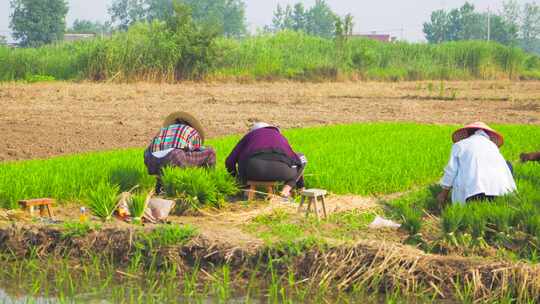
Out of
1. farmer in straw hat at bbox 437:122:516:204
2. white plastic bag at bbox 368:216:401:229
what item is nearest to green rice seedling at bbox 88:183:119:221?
white plastic bag at bbox 368:216:401:229

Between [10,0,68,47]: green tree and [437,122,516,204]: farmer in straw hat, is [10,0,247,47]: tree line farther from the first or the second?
[437,122,516,204]: farmer in straw hat

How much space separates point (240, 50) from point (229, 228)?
24827mm

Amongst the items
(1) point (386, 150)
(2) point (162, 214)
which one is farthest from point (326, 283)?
(1) point (386, 150)

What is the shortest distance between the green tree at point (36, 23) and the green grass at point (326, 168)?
1960 inches

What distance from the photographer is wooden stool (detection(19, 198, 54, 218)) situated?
24.1ft

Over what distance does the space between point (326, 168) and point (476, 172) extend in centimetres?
289

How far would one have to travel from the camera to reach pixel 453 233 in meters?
6.38

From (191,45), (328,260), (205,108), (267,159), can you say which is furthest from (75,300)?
(191,45)

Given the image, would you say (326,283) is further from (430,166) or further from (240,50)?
(240,50)

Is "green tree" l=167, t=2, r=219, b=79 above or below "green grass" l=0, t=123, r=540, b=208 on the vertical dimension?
above

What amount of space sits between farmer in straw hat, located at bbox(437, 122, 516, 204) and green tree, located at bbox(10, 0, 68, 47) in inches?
2174

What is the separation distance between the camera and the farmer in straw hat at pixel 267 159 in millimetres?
8250

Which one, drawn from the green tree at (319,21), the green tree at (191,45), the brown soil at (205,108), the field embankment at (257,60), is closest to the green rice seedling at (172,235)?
the brown soil at (205,108)

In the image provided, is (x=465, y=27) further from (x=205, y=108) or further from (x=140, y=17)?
(x=205, y=108)
